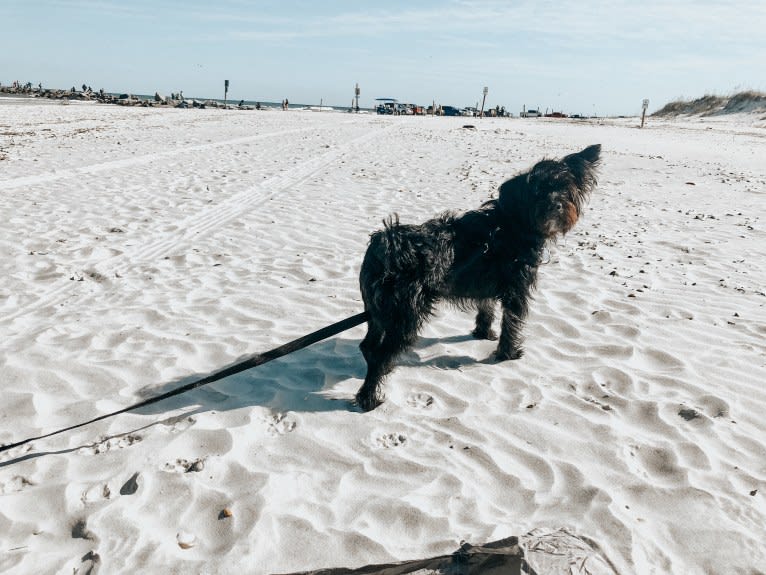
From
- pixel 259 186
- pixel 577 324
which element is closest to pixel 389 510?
pixel 577 324

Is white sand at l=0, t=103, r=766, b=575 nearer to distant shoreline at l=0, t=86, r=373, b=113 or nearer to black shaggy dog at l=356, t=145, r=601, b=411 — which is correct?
black shaggy dog at l=356, t=145, r=601, b=411

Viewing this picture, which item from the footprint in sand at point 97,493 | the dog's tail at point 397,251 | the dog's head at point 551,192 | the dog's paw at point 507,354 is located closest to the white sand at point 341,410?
the footprint in sand at point 97,493

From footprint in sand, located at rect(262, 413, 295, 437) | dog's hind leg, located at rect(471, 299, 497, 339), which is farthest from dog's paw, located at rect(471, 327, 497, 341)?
footprint in sand, located at rect(262, 413, 295, 437)

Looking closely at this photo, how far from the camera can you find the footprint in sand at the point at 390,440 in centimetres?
344

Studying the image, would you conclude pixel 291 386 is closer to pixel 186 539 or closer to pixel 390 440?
pixel 390 440

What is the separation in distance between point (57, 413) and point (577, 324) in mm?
4350

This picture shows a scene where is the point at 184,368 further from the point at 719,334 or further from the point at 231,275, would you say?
the point at 719,334

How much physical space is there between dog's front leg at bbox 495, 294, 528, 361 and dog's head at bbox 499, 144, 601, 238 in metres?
0.57

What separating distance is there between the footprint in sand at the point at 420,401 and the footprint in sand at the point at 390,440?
387 mm

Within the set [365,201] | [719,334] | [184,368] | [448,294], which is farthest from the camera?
[365,201]

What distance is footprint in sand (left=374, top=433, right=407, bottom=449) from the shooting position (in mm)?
3439

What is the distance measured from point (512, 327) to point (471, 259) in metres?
0.79

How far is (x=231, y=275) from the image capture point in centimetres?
651

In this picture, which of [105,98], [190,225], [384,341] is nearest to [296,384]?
[384,341]
